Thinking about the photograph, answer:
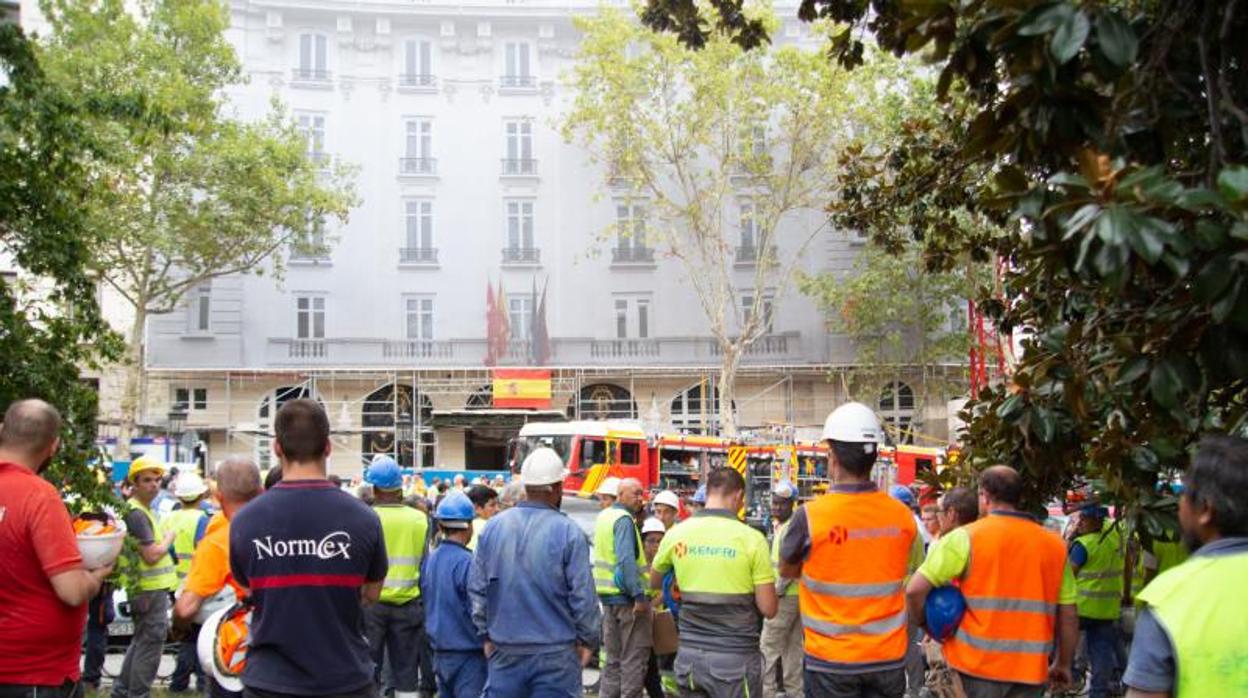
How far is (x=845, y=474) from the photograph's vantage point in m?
5.77

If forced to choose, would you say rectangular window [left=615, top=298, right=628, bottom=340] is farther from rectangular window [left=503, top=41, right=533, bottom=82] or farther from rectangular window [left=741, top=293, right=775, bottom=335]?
rectangular window [left=503, top=41, right=533, bottom=82]

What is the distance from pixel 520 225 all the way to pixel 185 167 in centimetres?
1111

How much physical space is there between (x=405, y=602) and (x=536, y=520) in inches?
113

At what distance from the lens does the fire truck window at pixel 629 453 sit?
30.1 metres

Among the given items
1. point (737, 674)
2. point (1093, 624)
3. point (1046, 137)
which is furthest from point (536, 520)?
point (1093, 624)

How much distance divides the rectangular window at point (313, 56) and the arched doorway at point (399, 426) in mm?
9762

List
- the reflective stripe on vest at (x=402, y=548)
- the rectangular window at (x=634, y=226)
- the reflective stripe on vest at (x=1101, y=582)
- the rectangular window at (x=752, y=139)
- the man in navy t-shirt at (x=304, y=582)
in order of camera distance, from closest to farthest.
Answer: the man in navy t-shirt at (x=304, y=582), the reflective stripe on vest at (x=402, y=548), the reflective stripe on vest at (x=1101, y=582), the rectangular window at (x=752, y=139), the rectangular window at (x=634, y=226)

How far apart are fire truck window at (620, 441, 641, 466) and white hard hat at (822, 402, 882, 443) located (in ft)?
80.2

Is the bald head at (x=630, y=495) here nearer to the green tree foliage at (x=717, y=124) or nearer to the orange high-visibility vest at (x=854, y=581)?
the orange high-visibility vest at (x=854, y=581)

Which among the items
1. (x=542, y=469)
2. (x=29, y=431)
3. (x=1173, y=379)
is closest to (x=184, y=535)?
(x=542, y=469)

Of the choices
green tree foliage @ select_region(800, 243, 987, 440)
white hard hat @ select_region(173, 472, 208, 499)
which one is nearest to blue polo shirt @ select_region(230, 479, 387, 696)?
white hard hat @ select_region(173, 472, 208, 499)

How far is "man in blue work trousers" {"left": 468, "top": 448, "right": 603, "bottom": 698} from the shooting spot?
20.6 ft

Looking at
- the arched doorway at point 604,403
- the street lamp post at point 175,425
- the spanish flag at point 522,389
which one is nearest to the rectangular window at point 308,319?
the street lamp post at point 175,425

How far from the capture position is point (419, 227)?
37562 mm
